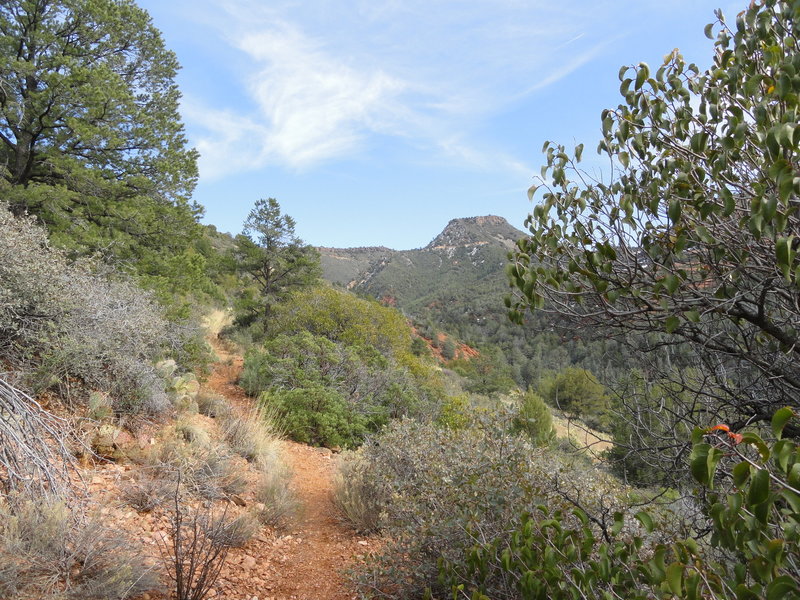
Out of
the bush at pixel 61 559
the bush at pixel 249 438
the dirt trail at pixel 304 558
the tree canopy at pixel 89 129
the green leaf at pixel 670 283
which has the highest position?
the tree canopy at pixel 89 129

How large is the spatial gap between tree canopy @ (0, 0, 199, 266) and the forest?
0.06 m

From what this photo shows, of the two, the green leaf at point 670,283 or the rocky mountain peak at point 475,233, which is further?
the rocky mountain peak at point 475,233

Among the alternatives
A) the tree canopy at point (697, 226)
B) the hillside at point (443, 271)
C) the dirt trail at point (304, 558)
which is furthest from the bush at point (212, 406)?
the hillside at point (443, 271)

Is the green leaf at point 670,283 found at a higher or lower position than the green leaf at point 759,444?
higher

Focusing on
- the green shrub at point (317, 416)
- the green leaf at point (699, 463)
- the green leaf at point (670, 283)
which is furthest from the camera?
the green shrub at point (317, 416)

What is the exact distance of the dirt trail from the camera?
11.9 feet

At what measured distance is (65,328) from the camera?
5125 millimetres

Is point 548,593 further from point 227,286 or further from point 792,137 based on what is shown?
point 227,286

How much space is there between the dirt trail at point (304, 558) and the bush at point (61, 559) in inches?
31.5

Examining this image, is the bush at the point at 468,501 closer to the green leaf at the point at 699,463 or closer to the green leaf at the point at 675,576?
the green leaf at the point at 675,576

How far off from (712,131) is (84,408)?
6076 millimetres

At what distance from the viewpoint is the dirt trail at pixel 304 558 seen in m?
3.64

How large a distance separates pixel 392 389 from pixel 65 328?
5.77 m

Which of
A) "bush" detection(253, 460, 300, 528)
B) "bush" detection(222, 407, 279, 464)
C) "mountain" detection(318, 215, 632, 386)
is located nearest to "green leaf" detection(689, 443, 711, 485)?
"bush" detection(253, 460, 300, 528)
